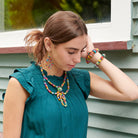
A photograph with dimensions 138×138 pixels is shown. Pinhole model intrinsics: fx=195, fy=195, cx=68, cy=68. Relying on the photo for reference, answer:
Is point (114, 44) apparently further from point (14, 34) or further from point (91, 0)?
point (14, 34)

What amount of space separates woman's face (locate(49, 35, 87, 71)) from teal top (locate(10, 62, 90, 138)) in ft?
0.46

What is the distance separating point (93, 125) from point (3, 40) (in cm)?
147

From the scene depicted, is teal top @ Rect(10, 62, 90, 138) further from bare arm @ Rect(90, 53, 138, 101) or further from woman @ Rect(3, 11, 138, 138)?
bare arm @ Rect(90, 53, 138, 101)

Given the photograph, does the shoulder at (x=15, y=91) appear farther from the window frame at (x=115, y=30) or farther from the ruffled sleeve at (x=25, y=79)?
the window frame at (x=115, y=30)

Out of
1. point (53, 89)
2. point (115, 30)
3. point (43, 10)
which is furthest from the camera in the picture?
point (43, 10)

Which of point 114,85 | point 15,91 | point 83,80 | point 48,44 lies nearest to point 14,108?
point 15,91

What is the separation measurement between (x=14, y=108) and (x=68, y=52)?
45cm

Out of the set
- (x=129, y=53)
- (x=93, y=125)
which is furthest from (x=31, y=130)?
(x=129, y=53)

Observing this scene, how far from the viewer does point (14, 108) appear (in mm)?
1119

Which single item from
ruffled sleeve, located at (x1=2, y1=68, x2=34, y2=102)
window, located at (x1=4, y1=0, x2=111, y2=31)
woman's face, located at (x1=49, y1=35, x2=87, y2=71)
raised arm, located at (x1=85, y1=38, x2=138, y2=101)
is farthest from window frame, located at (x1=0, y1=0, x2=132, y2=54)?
ruffled sleeve, located at (x1=2, y1=68, x2=34, y2=102)

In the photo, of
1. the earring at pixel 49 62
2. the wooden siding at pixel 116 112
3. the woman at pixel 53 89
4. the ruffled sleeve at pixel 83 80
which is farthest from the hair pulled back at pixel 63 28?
the wooden siding at pixel 116 112

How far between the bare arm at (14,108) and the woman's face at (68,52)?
28 cm

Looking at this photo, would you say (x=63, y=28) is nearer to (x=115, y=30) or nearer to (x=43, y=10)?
(x=115, y=30)

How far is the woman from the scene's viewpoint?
1119 mm
